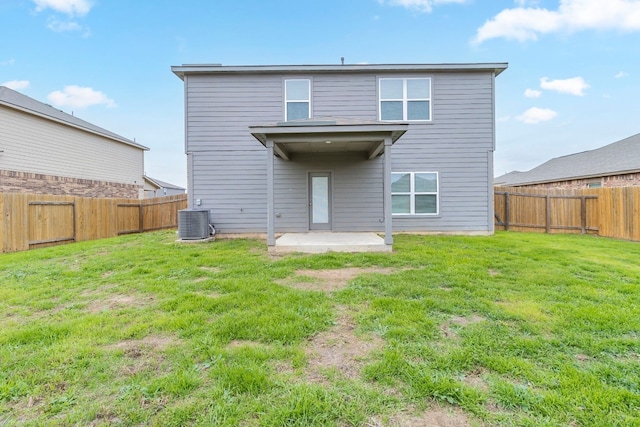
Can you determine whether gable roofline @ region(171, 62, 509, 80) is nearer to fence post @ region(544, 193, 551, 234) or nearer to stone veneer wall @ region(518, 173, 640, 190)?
fence post @ region(544, 193, 551, 234)

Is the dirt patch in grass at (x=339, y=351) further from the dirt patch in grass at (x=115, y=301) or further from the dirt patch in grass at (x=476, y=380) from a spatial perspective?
the dirt patch in grass at (x=115, y=301)

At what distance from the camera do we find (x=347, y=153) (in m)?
9.02

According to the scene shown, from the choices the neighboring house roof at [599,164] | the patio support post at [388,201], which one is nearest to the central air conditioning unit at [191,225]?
the patio support post at [388,201]

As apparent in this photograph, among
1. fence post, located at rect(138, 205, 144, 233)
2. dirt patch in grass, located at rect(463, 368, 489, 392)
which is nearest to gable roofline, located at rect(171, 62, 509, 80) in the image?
fence post, located at rect(138, 205, 144, 233)

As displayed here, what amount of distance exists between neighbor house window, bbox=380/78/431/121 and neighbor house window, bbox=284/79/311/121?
89.5 inches

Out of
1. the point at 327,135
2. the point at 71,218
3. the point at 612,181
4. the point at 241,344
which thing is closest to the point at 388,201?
the point at 327,135

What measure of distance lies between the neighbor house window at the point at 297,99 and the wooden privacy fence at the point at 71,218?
592 centimetres

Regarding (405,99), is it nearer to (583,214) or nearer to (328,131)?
(328,131)

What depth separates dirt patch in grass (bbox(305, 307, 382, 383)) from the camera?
7.22ft

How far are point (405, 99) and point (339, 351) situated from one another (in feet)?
27.7

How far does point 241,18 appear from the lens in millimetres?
13094

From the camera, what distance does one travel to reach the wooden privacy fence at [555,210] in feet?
31.6

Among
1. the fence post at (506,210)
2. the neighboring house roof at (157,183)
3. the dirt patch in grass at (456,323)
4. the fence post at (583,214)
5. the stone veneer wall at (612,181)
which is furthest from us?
the neighboring house roof at (157,183)

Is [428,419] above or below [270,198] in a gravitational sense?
below
